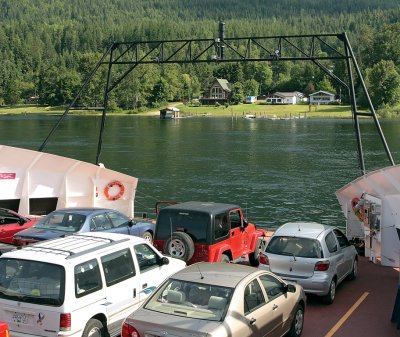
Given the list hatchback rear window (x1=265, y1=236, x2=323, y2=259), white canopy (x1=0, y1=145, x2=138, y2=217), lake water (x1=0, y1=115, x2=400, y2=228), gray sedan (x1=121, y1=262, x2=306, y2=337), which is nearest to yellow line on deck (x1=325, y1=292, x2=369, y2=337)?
hatchback rear window (x1=265, y1=236, x2=323, y2=259)

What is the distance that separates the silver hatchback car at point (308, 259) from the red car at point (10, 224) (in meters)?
A: 7.29

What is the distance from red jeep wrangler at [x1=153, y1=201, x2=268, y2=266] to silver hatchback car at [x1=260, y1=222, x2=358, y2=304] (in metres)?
1.16

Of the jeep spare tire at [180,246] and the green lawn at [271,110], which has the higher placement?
the jeep spare tire at [180,246]

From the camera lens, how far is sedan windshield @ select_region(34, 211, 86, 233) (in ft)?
45.2

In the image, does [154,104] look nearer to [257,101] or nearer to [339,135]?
[257,101]

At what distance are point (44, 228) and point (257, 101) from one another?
188307 millimetres

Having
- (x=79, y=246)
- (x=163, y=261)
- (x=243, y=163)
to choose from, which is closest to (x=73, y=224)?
(x=163, y=261)

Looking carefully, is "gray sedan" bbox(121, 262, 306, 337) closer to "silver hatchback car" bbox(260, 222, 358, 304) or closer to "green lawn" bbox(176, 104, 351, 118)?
"silver hatchback car" bbox(260, 222, 358, 304)

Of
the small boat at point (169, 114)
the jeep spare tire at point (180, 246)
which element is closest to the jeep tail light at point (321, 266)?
the jeep spare tire at point (180, 246)

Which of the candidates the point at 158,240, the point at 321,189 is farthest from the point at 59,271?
the point at 321,189

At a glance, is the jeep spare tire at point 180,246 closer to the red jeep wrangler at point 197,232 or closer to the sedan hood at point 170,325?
the red jeep wrangler at point 197,232

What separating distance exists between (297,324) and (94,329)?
320 cm

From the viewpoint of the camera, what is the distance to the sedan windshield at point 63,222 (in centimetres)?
1379

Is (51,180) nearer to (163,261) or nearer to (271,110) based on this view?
(163,261)
